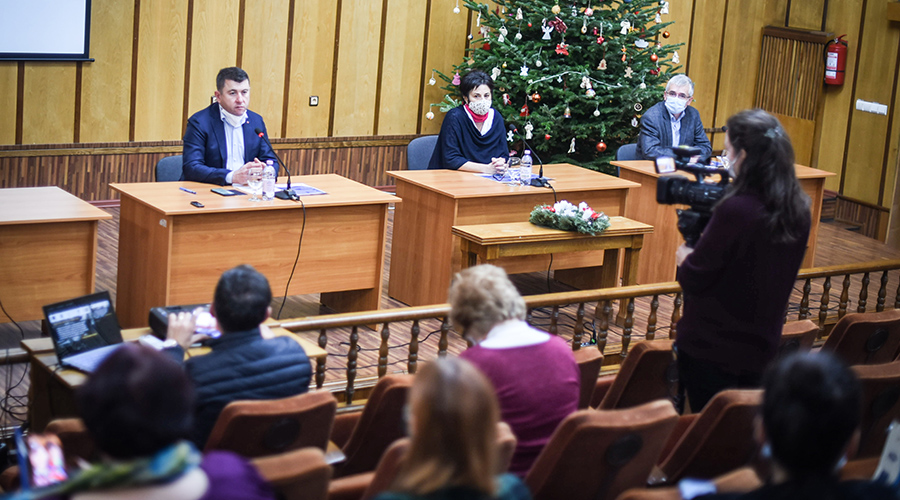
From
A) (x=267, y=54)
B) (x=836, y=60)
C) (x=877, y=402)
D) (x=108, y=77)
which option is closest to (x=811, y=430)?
(x=877, y=402)

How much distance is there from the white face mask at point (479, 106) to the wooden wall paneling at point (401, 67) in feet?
8.40

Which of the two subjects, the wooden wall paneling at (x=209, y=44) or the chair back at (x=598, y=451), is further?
the wooden wall paneling at (x=209, y=44)

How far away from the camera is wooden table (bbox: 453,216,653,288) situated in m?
5.02

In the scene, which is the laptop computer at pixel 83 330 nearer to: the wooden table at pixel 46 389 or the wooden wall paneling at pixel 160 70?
the wooden table at pixel 46 389

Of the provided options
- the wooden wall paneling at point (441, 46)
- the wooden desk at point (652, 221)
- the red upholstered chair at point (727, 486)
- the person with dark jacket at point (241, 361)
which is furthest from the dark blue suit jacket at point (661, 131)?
the red upholstered chair at point (727, 486)

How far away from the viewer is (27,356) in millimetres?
2977

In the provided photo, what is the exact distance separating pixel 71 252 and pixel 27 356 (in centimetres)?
169

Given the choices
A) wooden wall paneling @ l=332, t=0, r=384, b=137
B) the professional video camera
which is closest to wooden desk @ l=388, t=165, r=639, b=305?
the professional video camera

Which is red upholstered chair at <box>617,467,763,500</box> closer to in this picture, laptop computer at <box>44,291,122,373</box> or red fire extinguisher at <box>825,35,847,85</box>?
laptop computer at <box>44,291,122,373</box>

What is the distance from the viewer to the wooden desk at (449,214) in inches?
211

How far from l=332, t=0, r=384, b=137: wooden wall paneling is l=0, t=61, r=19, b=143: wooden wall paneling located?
249 centimetres

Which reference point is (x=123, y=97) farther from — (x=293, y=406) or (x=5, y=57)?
(x=293, y=406)

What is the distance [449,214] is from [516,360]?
9.75ft

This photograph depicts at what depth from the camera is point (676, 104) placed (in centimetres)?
639
